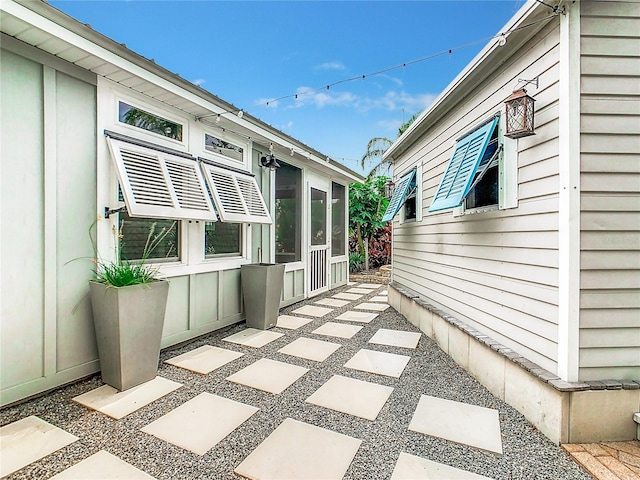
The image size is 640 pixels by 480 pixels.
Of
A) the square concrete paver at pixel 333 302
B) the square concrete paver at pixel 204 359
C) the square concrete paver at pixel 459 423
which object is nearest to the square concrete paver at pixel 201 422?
the square concrete paver at pixel 204 359

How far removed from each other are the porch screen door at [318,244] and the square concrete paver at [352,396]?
3.83 metres

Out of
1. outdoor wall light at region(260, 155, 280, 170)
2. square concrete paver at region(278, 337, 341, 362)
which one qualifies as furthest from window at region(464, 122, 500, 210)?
outdoor wall light at region(260, 155, 280, 170)

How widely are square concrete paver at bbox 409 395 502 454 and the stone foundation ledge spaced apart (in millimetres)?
261

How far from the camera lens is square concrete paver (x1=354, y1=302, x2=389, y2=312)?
18.9 feet

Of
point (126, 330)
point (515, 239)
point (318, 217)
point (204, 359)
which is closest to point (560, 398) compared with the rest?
point (515, 239)

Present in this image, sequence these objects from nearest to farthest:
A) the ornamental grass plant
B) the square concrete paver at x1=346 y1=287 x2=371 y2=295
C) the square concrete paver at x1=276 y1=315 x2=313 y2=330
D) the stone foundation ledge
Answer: the stone foundation ledge → the ornamental grass plant → the square concrete paver at x1=276 y1=315 x2=313 y2=330 → the square concrete paver at x1=346 y1=287 x2=371 y2=295

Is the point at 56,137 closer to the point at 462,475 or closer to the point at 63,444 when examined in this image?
the point at 63,444

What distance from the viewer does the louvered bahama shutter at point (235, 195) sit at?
388 centimetres

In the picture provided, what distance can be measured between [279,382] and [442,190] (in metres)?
2.50

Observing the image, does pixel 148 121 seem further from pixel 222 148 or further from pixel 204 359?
pixel 204 359

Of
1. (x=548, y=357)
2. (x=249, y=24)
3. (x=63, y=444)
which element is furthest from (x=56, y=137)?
(x=249, y=24)

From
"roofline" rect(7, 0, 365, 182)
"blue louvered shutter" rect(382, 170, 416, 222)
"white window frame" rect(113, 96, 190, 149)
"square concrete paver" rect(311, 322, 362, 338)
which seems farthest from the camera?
"blue louvered shutter" rect(382, 170, 416, 222)

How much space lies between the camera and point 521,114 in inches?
89.1

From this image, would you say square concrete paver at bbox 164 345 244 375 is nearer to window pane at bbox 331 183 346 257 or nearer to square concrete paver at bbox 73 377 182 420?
square concrete paver at bbox 73 377 182 420
